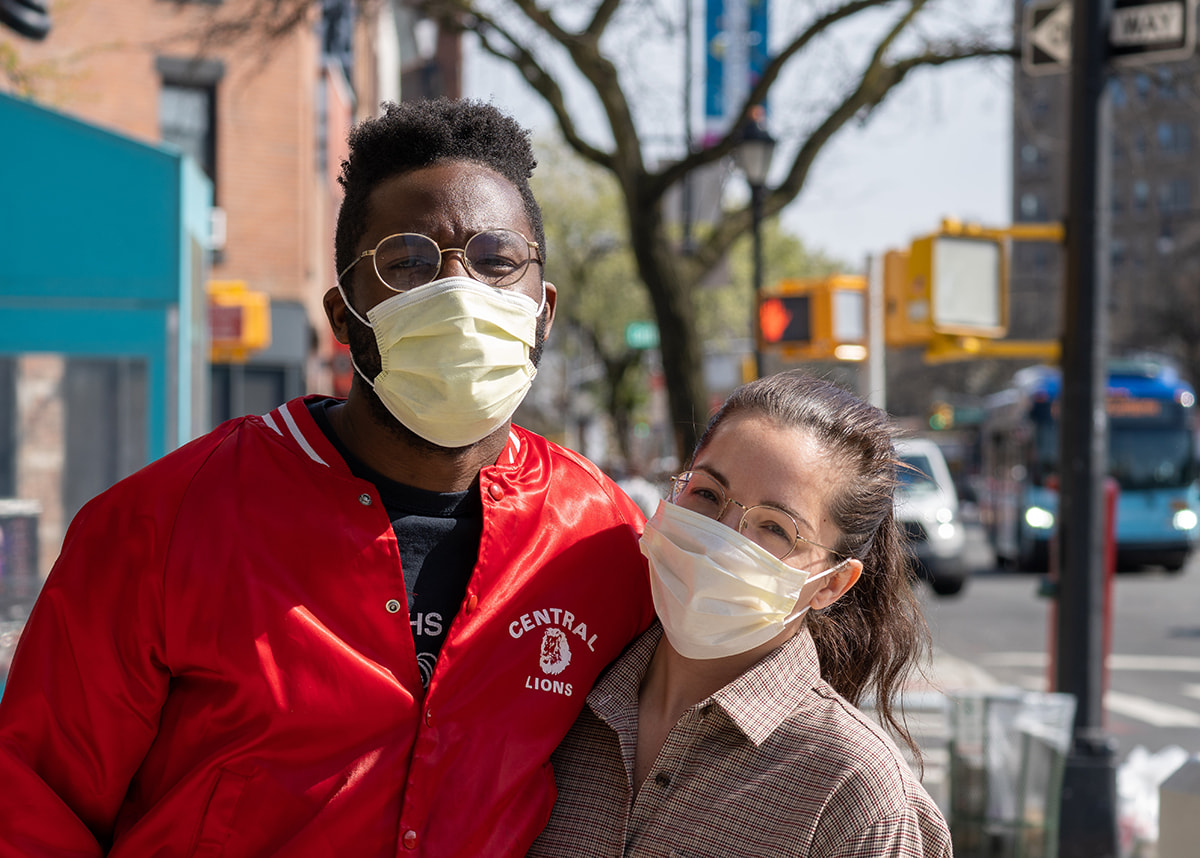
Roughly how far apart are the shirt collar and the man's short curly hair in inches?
29.6

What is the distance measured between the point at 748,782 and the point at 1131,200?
91829 millimetres

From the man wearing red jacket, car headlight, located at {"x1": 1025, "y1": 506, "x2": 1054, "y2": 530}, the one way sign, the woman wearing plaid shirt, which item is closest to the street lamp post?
the one way sign

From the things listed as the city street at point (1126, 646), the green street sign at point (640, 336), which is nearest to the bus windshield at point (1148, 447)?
the city street at point (1126, 646)

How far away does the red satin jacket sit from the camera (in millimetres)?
2021

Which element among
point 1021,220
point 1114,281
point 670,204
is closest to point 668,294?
point 670,204

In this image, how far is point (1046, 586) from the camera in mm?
6559

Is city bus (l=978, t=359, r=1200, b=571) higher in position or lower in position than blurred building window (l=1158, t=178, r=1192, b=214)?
lower

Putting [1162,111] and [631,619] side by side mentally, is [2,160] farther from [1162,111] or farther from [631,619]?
[1162,111]

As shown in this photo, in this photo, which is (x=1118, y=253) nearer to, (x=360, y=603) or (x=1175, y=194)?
(x=1175, y=194)

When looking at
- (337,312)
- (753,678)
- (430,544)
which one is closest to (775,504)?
(753,678)

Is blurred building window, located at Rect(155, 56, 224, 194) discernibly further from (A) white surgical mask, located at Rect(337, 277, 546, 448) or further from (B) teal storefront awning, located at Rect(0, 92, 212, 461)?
(A) white surgical mask, located at Rect(337, 277, 546, 448)

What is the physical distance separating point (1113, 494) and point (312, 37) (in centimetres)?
1581

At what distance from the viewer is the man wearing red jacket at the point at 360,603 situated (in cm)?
203

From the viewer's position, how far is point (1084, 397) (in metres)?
6.33
